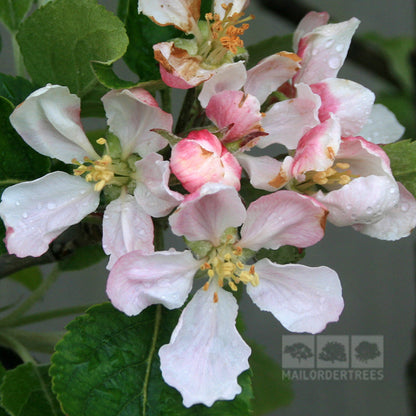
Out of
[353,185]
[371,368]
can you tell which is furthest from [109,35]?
[371,368]

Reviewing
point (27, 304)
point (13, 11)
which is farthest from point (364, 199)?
point (27, 304)

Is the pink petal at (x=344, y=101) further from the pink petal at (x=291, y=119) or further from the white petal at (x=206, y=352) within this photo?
the white petal at (x=206, y=352)

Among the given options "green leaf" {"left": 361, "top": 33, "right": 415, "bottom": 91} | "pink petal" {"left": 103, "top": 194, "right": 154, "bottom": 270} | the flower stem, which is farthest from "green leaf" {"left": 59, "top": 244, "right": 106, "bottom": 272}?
"green leaf" {"left": 361, "top": 33, "right": 415, "bottom": 91}

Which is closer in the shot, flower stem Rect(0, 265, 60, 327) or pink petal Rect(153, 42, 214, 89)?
pink petal Rect(153, 42, 214, 89)

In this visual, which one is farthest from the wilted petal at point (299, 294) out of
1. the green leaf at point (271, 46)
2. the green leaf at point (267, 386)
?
the green leaf at point (267, 386)

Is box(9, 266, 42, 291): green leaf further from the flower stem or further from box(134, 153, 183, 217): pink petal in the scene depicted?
box(134, 153, 183, 217): pink petal

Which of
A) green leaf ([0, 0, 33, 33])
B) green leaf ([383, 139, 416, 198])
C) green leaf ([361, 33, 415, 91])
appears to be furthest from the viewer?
green leaf ([361, 33, 415, 91])

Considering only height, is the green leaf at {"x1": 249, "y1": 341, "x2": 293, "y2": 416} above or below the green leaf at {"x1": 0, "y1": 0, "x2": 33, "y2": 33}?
below

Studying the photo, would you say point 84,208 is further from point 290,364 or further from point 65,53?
point 290,364
